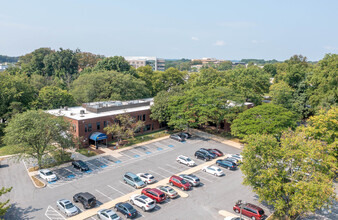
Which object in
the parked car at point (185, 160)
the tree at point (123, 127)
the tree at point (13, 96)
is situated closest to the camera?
the parked car at point (185, 160)

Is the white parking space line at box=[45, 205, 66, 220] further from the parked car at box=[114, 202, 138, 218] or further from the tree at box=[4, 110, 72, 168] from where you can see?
the tree at box=[4, 110, 72, 168]

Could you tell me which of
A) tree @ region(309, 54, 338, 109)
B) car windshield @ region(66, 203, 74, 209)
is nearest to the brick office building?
car windshield @ region(66, 203, 74, 209)

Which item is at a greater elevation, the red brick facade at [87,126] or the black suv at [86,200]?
the red brick facade at [87,126]

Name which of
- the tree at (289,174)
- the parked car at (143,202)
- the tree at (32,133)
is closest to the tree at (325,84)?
the tree at (289,174)

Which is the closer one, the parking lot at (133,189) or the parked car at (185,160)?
the parking lot at (133,189)

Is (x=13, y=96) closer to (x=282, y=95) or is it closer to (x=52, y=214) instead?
(x=52, y=214)

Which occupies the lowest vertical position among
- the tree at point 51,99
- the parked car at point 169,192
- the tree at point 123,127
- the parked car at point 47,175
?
the parked car at point 47,175

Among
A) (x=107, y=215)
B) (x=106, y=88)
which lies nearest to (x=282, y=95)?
(x=106, y=88)

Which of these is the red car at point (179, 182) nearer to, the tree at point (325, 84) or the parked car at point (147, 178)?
the parked car at point (147, 178)
